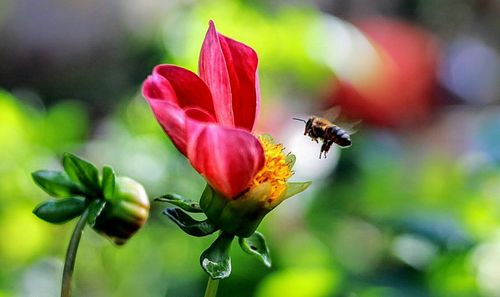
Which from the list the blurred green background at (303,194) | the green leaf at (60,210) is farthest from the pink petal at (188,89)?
the blurred green background at (303,194)

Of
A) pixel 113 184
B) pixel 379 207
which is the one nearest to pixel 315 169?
pixel 379 207

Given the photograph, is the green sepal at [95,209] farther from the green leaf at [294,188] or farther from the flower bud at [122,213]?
the green leaf at [294,188]

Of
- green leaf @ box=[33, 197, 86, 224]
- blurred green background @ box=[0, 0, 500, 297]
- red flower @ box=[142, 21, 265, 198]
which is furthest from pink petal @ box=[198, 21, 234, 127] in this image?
blurred green background @ box=[0, 0, 500, 297]

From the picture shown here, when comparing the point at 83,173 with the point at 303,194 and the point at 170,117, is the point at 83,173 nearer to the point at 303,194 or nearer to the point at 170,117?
the point at 170,117

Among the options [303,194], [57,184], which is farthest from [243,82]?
[303,194]

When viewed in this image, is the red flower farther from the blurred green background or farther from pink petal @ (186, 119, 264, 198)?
the blurred green background

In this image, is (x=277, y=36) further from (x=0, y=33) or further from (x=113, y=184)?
(x=0, y=33)
